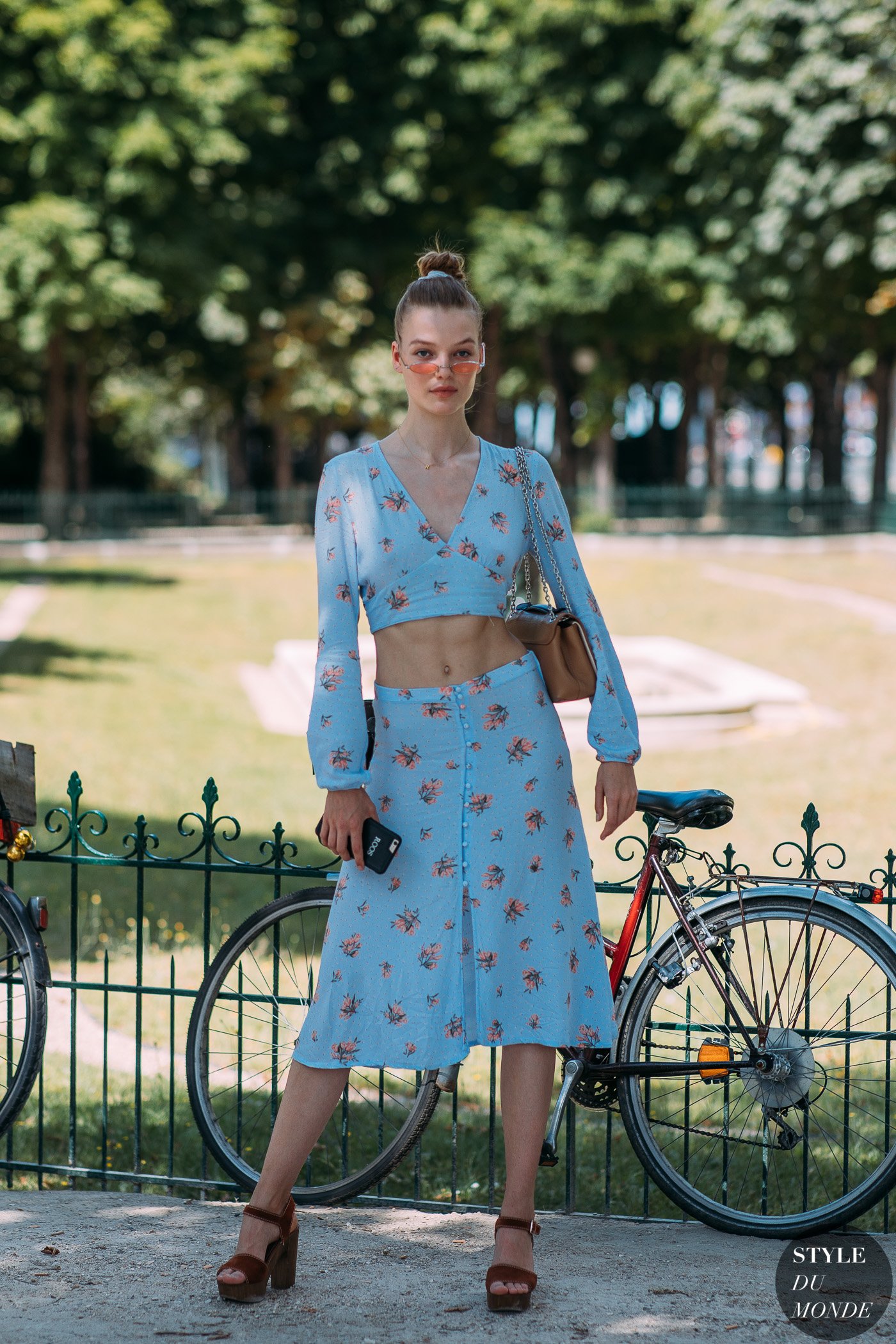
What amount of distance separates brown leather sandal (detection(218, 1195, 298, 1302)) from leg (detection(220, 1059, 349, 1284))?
0.05ft

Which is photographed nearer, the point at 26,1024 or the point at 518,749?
the point at 518,749

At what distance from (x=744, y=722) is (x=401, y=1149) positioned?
34.2 feet

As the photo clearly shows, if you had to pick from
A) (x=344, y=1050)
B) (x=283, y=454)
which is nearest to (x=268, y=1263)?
(x=344, y=1050)

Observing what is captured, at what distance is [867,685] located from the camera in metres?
16.3

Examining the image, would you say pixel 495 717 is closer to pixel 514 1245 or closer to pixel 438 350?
pixel 438 350

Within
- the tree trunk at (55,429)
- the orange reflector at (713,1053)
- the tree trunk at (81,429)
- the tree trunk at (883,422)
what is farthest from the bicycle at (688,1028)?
the tree trunk at (81,429)

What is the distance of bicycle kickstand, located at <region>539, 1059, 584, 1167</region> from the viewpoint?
3.49 meters

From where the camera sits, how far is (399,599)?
10.8 ft

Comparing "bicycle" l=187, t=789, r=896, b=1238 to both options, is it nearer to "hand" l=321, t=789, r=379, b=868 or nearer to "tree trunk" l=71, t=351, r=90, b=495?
"hand" l=321, t=789, r=379, b=868

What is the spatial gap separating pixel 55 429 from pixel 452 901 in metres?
32.4

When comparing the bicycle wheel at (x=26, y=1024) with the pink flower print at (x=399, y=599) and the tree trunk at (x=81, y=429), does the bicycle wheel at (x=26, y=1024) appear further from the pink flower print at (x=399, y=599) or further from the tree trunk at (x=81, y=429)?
the tree trunk at (x=81, y=429)

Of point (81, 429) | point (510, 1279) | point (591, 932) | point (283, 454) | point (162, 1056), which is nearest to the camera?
point (510, 1279)

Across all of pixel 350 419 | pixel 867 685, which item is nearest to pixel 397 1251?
pixel 867 685

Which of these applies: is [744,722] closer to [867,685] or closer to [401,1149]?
[867,685]
